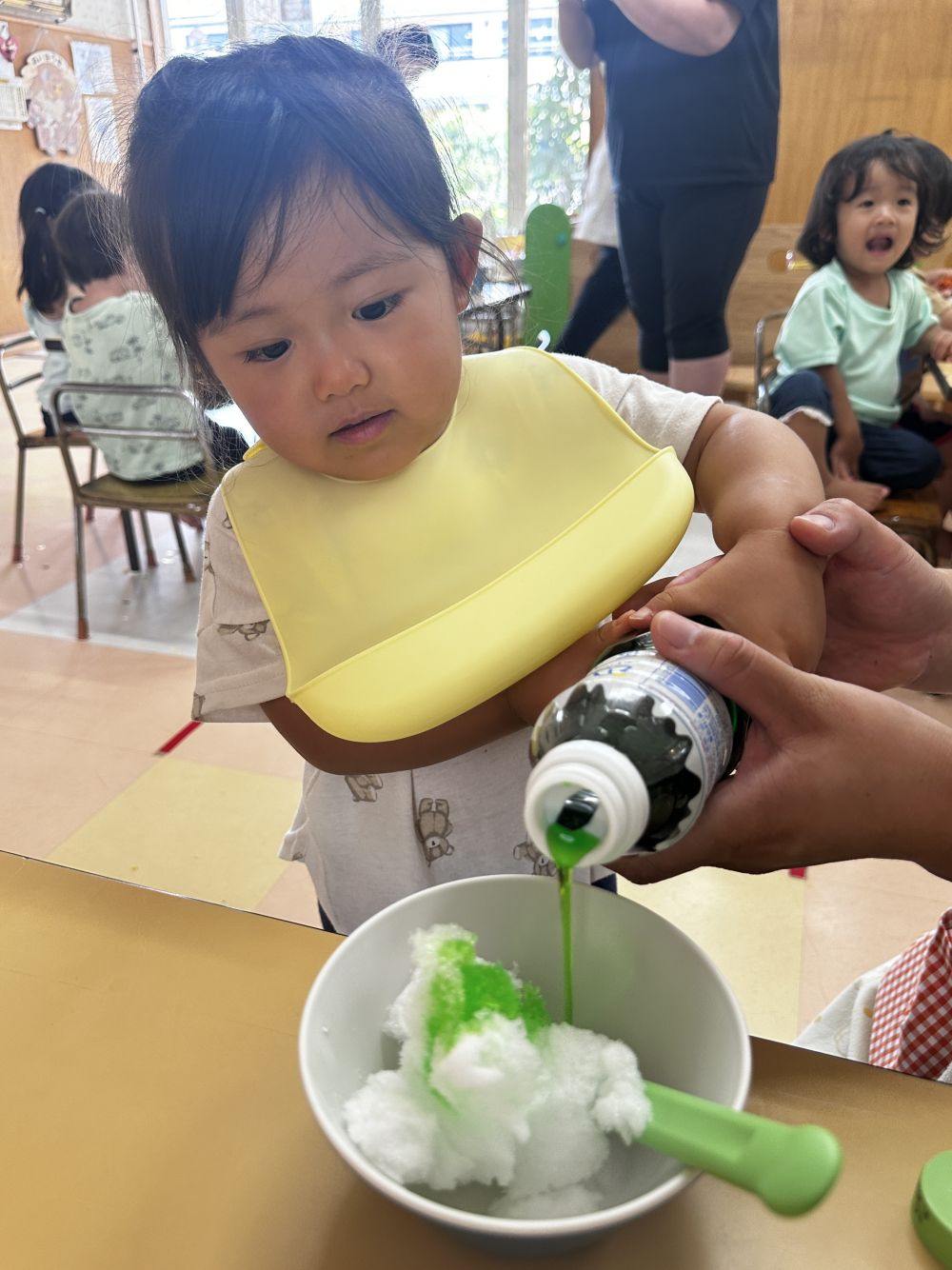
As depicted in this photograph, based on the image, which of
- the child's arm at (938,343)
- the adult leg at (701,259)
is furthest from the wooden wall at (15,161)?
the child's arm at (938,343)

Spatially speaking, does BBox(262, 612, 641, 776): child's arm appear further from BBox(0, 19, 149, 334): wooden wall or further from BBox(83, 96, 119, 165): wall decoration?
BBox(0, 19, 149, 334): wooden wall

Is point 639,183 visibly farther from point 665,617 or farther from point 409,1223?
point 409,1223

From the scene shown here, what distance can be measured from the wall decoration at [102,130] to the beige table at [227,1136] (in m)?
0.57

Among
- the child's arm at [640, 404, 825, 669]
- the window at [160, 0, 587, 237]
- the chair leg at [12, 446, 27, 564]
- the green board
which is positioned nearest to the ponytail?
the chair leg at [12, 446, 27, 564]

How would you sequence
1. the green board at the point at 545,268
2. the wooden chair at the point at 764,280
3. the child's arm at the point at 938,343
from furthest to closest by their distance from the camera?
the wooden chair at the point at 764,280
the child's arm at the point at 938,343
the green board at the point at 545,268

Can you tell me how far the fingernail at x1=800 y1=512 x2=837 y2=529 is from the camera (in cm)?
67

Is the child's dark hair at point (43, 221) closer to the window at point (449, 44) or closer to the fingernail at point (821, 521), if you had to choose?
the window at point (449, 44)

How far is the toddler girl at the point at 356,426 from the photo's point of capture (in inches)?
25.2

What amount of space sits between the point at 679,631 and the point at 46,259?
292 centimetres

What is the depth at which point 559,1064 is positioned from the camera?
0.43m

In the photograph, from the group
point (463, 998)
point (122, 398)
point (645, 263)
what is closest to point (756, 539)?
point (463, 998)

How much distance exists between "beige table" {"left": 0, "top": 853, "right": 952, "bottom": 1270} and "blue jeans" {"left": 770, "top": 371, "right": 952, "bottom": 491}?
6.58 ft

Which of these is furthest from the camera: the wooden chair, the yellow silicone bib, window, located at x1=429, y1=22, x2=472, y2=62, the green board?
the wooden chair

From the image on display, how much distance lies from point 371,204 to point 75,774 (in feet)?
5.35
